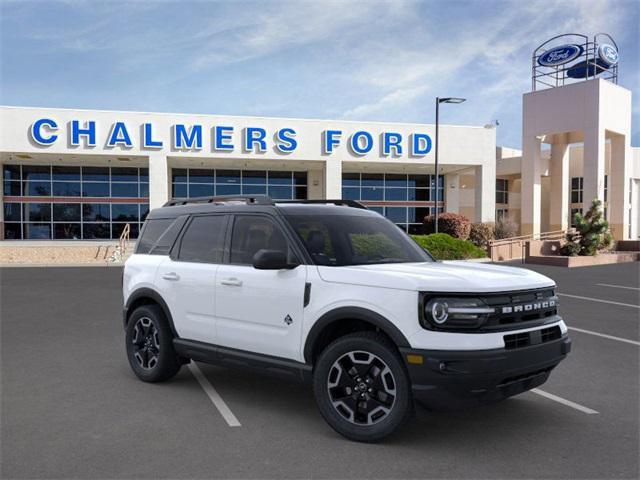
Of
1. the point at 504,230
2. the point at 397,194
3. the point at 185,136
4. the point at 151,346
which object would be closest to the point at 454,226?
the point at 504,230

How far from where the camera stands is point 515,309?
14.5ft

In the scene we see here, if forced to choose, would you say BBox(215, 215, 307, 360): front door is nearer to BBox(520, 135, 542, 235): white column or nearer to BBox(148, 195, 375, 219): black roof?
BBox(148, 195, 375, 219): black roof

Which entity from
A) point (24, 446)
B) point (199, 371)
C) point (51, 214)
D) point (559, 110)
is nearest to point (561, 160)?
point (559, 110)

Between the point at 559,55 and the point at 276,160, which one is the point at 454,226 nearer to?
the point at 276,160

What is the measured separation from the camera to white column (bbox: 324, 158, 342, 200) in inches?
1369

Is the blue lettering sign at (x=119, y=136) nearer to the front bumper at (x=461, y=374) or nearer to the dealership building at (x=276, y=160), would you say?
the dealership building at (x=276, y=160)

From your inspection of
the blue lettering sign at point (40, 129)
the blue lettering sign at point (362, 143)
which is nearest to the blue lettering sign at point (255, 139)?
the blue lettering sign at point (362, 143)

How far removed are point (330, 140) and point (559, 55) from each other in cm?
1559

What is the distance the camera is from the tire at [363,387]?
4.30 m

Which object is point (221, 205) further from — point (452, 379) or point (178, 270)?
point (452, 379)

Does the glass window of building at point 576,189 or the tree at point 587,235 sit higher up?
the glass window of building at point 576,189

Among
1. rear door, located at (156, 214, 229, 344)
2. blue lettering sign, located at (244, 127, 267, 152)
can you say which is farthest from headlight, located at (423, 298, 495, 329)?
blue lettering sign, located at (244, 127, 267, 152)

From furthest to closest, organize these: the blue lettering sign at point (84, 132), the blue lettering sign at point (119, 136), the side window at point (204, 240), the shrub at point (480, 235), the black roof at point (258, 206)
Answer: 1. the blue lettering sign at point (119, 136)
2. the blue lettering sign at point (84, 132)
3. the shrub at point (480, 235)
4. the side window at point (204, 240)
5. the black roof at point (258, 206)

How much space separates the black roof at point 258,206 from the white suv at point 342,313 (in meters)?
0.02
